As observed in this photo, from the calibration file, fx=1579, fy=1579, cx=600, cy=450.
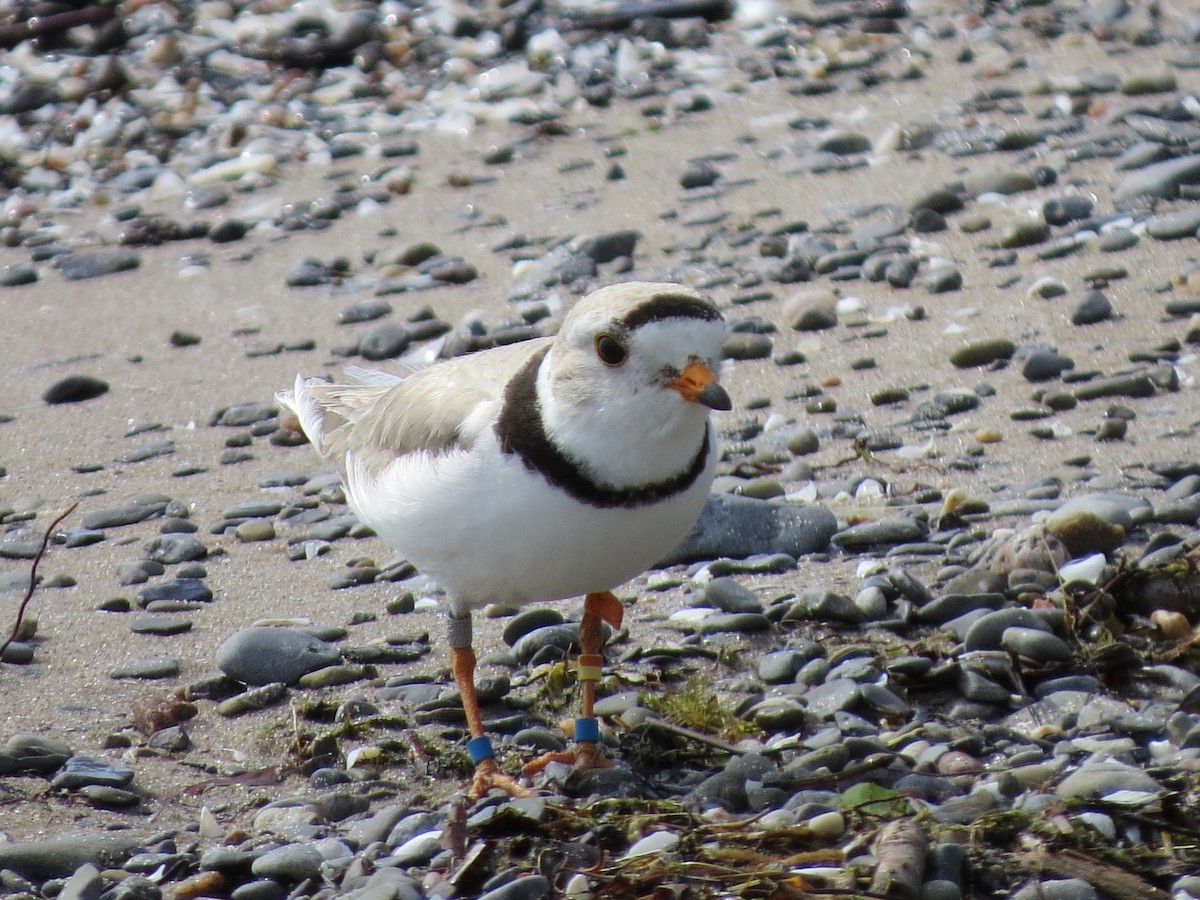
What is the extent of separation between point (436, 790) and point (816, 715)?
931 mm

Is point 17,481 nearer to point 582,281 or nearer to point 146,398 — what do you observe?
point 146,398

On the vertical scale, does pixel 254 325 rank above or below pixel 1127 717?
below

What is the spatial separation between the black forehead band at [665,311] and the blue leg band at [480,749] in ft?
3.65

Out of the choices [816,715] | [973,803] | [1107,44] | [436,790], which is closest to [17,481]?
[436,790]

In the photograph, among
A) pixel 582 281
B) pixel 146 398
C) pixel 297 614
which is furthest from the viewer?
pixel 582 281

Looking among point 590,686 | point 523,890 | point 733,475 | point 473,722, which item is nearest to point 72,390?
point 733,475

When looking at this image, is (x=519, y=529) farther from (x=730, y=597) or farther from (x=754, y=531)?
(x=754, y=531)

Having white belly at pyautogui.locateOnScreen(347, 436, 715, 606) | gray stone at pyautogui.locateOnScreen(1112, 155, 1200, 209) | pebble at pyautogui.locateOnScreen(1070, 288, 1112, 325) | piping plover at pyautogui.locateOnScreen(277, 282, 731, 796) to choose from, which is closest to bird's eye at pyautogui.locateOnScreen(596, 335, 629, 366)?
piping plover at pyautogui.locateOnScreen(277, 282, 731, 796)

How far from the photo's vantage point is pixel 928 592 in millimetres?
4344

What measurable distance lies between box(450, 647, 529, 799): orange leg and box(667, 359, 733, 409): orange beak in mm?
1022

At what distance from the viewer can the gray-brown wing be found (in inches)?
141

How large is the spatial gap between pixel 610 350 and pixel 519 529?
430 mm

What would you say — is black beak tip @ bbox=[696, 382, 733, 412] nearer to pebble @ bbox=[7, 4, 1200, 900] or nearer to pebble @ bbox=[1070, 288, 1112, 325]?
pebble @ bbox=[7, 4, 1200, 900]

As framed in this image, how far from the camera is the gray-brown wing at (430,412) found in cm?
359
